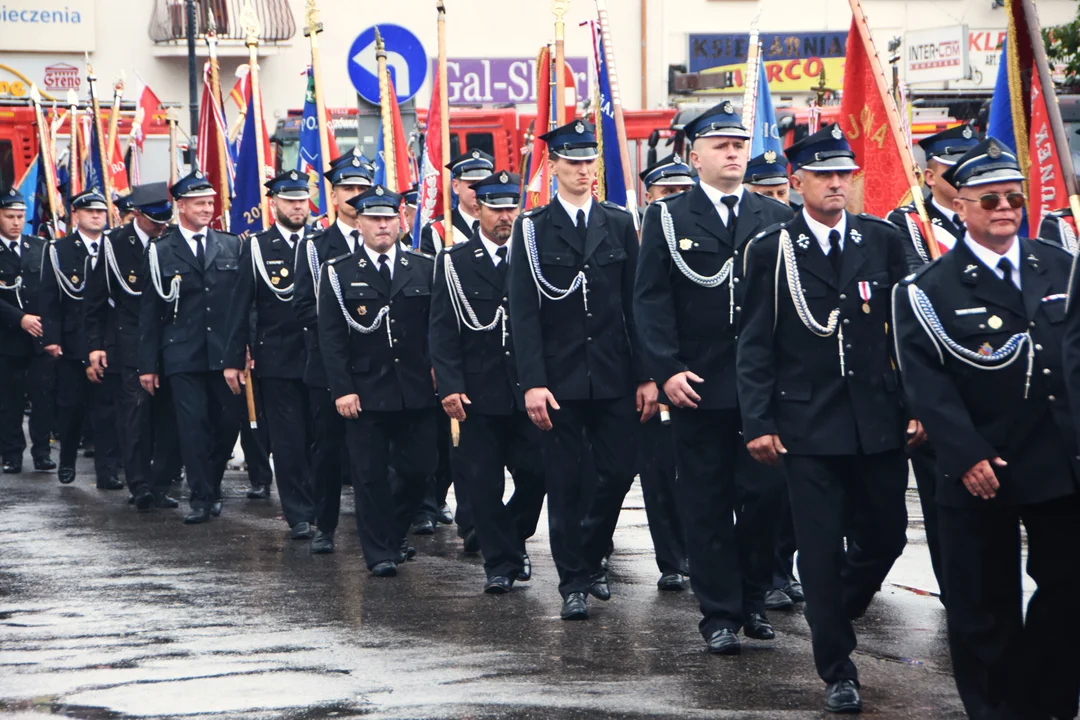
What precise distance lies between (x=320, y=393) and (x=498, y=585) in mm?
2176

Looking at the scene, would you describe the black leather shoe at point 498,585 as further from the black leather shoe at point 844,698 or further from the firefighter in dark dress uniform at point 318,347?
the black leather shoe at point 844,698

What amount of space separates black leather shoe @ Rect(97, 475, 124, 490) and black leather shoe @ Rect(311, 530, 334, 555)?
3680 millimetres

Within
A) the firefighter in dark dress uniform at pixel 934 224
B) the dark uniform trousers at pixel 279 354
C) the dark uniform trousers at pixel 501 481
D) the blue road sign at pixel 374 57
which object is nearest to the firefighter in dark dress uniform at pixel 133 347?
the dark uniform trousers at pixel 279 354

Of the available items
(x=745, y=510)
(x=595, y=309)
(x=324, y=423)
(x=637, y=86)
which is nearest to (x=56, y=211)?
(x=324, y=423)

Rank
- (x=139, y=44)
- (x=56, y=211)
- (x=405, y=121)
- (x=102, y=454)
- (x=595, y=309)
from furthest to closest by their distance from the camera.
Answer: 1. (x=139, y=44)
2. (x=405, y=121)
3. (x=56, y=211)
4. (x=102, y=454)
5. (x=595, y=309)

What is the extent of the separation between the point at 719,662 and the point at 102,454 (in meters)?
7.76

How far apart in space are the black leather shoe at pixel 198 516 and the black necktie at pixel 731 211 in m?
5.12

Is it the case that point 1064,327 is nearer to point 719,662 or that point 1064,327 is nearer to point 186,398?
point 719,662

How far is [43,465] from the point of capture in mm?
14867

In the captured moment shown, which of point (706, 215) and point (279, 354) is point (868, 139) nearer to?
point (706, 215)

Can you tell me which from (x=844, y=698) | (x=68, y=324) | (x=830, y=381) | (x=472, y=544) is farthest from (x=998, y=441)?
(x=68, y=324)

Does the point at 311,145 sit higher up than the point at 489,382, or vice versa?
the point at 311,145

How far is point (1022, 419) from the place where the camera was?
5.73 metres

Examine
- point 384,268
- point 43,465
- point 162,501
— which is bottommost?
point 43,465
